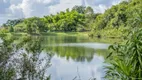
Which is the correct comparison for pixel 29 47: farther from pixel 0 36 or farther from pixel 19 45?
pixel 0 36

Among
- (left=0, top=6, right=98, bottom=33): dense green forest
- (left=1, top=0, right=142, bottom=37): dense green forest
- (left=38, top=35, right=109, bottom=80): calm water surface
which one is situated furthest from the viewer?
(left=0, top=6, right=98, bottom=33): dense green forest

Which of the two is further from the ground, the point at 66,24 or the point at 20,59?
the point at 20,59

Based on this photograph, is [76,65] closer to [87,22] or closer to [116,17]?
[116,17]

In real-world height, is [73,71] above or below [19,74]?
below

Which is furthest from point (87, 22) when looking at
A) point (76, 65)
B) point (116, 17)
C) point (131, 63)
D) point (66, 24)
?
point (131, 63)

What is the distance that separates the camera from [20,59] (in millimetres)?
6453

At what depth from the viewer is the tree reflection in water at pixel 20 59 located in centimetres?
590


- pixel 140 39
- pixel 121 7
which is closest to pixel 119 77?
pixel 140 39

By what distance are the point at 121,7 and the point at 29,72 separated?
50515 mm

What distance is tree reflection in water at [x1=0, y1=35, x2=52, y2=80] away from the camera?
19.4ft

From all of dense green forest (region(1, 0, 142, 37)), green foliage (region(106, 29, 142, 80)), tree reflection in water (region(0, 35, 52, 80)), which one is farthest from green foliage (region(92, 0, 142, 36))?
green foliage (region(106, 29, 142, 80))

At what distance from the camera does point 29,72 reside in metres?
6.36

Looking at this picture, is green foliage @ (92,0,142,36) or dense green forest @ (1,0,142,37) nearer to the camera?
green foliage @ (92,0,142,36)

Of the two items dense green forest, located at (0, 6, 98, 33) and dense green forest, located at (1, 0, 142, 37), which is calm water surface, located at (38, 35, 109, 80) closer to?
dense green forest, located at (1, 0, 142, 37)
